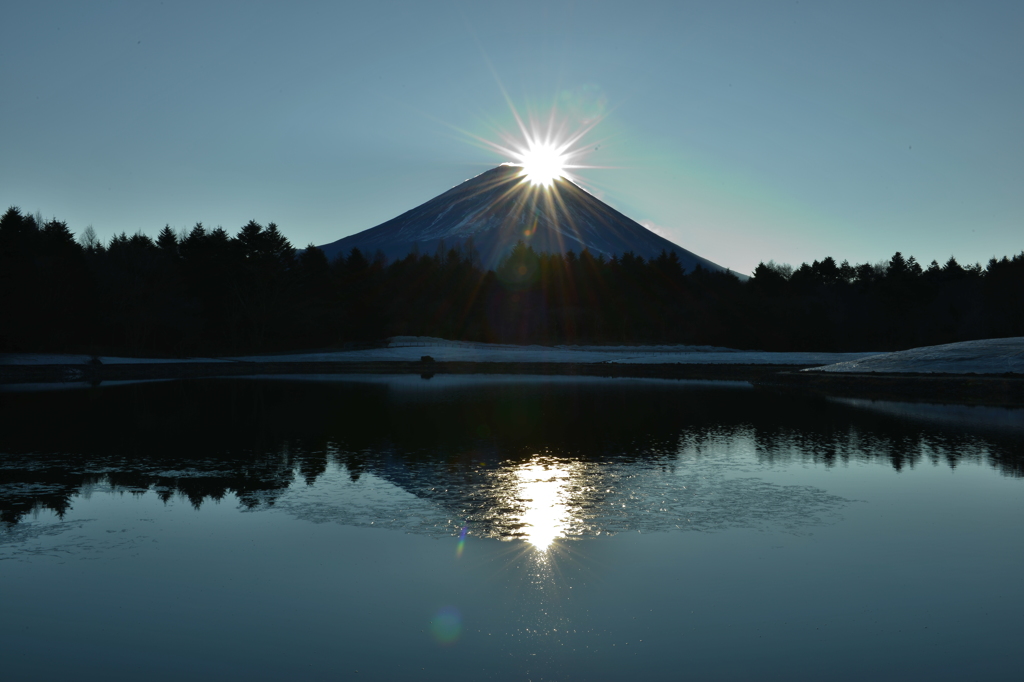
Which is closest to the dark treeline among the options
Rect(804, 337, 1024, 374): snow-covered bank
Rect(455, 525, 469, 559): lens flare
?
Rect(804, 337, 1024, 374): snow-covered bank

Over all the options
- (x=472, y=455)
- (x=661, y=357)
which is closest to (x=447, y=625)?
(x=472, y=455)

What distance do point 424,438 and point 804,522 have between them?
1068 centimetres

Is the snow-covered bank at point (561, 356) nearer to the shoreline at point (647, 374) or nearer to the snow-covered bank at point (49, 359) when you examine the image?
the shoreline at point (647, 374)

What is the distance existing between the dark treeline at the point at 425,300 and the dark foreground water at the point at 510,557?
51.3 meters

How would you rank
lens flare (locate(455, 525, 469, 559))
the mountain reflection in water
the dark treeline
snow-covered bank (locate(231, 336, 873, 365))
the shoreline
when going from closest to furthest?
lens flare (locate(455, 525, 469, 559)) → the mountain reflection in water → the shoreline → snow-covered bank (locate(231, 336, 873, 365)) → the dark treeline

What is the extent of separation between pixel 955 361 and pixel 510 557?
117 feet

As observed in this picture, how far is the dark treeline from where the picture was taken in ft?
217

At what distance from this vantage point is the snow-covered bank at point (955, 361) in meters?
35.9

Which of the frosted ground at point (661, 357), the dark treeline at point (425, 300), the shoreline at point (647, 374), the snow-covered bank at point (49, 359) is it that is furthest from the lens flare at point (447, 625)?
the dark treeline at point (425, 300)

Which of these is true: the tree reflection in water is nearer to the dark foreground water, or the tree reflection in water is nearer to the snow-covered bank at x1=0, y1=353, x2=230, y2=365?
the dark foreground water

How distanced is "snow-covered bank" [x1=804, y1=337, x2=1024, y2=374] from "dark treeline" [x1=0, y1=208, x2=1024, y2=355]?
4987 centimetres

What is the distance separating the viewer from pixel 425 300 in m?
102

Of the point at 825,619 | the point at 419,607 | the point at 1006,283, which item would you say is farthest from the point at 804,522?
the point at 1006,283

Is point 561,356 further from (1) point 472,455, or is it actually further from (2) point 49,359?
(1) point 472,455
